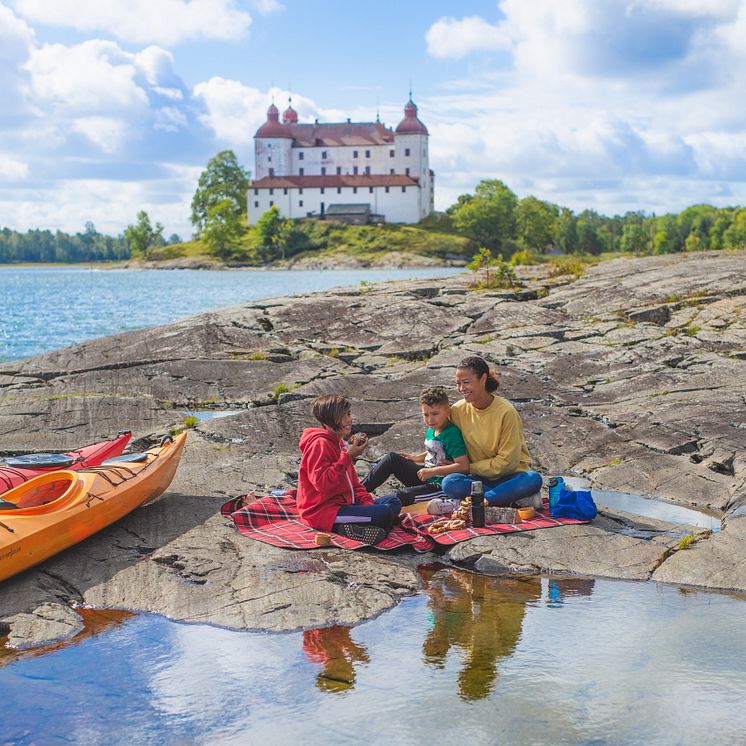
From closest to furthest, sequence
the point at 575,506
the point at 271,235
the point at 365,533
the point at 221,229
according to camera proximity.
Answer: the point at 365,533 → the point at 575,506 → the point at 271,235 → the point at 221,229

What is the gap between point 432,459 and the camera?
9.03m

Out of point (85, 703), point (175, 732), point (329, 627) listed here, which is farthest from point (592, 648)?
point (85, 703)

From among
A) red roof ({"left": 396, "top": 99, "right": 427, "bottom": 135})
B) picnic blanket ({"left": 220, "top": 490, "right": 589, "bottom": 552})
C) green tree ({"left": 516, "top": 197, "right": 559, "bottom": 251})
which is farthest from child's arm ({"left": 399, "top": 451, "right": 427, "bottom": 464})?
red roof ({"left": 396, "top": 99, "right": 427, "bottom": 135})

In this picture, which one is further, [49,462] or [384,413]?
[384,413]

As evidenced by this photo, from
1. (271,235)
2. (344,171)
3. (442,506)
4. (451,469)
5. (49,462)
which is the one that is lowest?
(442,506)

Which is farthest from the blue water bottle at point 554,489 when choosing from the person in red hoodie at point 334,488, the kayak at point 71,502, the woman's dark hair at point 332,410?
the kayak at point 71,502

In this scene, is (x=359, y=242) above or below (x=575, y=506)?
above

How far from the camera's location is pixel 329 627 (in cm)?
656

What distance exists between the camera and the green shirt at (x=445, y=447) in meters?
8.89

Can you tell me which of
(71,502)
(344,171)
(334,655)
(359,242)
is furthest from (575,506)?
(344,171)

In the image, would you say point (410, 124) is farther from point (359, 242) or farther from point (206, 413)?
point (206, 413)

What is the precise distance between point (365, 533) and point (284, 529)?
0.81m

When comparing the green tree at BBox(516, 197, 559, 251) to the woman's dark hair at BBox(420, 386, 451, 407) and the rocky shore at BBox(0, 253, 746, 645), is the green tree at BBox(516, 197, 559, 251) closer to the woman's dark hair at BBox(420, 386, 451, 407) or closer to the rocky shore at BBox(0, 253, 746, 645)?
the rocky shore at BBox(0, 253, 746, 645)

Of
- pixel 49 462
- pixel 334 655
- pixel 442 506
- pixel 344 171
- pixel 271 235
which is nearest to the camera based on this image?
pixel 334 655
